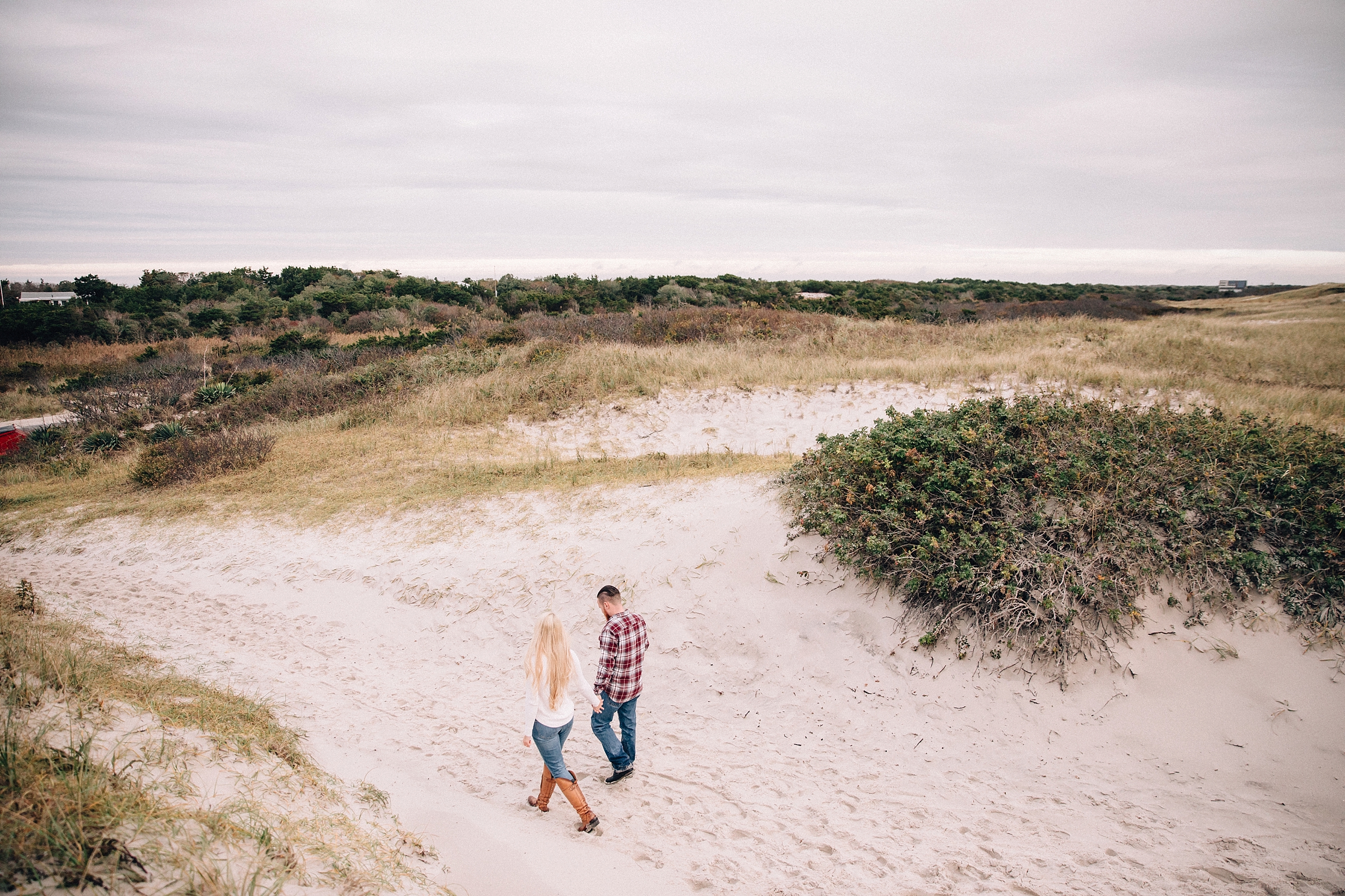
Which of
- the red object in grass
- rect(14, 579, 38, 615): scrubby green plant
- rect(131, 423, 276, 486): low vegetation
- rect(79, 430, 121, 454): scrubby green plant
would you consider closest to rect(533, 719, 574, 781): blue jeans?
rect(14, 579, 38, 615): scrubby green plant

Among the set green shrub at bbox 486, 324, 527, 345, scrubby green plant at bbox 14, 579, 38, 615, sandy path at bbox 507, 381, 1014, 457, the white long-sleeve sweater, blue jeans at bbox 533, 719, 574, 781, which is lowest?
scrubby green plant at bbox 14, 579, 38, 615

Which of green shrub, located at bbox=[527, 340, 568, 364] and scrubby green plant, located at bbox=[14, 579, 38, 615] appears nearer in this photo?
scrubby green plant, located at bbox=[14, 579, 38, 615]

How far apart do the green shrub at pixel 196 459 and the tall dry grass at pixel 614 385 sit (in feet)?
1.39

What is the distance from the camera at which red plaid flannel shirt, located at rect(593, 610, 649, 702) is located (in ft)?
16.4

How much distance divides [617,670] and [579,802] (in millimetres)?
974

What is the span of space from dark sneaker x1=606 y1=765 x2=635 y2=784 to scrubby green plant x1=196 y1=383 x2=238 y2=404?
2152 centimetres

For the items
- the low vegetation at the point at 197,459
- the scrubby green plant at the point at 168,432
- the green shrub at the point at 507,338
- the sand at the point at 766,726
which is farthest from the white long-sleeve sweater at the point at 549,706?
the green shrub at the point at 507,338

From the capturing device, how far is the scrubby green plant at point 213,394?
20.6m

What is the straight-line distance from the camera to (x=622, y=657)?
499 centimetres

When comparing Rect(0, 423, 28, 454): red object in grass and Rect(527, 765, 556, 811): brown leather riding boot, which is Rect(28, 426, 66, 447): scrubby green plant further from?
Rect(527, 765, 556, 811): brown leather riding boot

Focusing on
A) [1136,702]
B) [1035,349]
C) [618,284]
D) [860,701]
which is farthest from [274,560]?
[618,284]

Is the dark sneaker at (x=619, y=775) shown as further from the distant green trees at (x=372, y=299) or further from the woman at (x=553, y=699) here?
the distant green trees at (x=372, y=299)

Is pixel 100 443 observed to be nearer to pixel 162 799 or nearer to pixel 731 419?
pixel 731 419

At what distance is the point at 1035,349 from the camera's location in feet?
59.5
